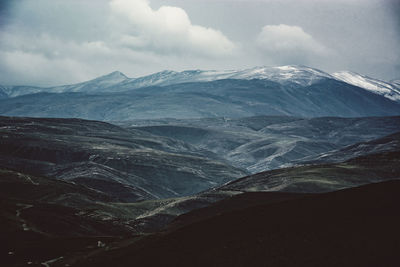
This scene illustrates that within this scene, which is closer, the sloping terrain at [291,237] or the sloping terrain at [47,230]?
the sloping terrain at [291,237]

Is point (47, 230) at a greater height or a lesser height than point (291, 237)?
lesser

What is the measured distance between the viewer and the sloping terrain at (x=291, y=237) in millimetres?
65000

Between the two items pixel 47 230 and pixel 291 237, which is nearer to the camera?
pixel 291 237

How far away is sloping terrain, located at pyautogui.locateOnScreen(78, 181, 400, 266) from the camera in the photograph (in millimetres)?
65000

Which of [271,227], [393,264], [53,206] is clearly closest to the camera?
[393,264]

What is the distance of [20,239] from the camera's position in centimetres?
12250

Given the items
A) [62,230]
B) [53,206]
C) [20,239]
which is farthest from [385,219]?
[53,206]

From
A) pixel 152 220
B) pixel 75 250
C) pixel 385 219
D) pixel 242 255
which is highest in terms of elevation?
pixel 385 219

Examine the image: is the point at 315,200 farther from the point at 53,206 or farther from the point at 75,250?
the point at 53,206

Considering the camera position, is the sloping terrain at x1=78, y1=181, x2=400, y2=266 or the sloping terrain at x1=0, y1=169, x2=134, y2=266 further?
the sloping terrain at x1=0, y1=169, x2=134, y2=266

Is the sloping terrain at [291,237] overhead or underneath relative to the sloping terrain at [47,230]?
overhead

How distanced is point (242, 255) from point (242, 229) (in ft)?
47.1

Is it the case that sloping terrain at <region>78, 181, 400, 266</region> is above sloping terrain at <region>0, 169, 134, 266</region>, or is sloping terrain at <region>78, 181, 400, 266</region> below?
above

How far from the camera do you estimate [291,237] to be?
74.3 m
